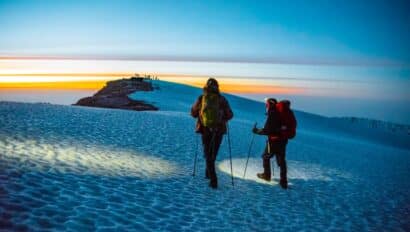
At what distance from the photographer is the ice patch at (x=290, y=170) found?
12935 mm

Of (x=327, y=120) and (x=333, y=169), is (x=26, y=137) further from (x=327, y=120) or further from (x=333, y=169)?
(x=327, y=120)

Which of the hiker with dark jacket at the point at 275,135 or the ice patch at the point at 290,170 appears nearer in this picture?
the hiker with dark jacket at the point at 275,135

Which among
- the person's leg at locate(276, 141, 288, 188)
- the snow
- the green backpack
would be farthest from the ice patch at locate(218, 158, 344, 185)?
the green backpack

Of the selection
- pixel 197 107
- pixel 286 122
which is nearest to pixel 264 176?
pixel 286 122

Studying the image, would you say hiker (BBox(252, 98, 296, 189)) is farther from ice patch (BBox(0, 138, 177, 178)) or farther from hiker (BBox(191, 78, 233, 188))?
ice patch (BBox(0, 138, 177, 178))

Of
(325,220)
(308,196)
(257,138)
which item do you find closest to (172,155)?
(308,196)

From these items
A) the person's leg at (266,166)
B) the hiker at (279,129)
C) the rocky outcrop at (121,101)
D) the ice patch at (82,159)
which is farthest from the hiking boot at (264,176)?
the rocky outcrop at (121,101)

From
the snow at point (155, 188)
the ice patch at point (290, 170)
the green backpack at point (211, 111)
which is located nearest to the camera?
the snow at point (155, 188)

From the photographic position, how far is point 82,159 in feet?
35.7

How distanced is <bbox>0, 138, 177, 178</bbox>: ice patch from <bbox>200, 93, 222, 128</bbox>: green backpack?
7.47ft

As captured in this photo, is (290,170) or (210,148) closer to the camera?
(210,148)

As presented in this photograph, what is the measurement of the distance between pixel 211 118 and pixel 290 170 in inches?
250

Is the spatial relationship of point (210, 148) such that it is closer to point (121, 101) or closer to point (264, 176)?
point (264, 176)

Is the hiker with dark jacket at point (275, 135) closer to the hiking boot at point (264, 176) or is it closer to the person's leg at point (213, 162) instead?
the hiking boot at point (264, 176)
